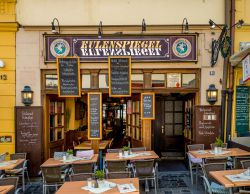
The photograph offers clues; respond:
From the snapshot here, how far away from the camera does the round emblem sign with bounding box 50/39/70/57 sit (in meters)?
8.23

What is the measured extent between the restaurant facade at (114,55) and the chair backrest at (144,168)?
7.52ft

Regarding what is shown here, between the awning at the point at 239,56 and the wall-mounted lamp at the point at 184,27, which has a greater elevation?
the wall-mounted lamp at the point at 184,27

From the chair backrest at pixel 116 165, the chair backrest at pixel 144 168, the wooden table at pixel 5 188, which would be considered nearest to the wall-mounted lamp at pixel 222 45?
the chair backrest at pixel 144 168

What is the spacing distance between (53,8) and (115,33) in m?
2.04

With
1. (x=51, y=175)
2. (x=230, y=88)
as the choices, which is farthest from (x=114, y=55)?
(x=51, y=175)

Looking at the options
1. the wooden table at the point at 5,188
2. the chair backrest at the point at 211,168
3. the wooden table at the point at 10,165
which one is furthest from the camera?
the wooden table at the point at 10,165

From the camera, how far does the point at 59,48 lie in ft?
27.1

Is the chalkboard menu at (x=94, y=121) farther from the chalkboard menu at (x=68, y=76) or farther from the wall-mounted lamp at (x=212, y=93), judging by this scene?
the wall-mounted lamp at (x=212, y=93)

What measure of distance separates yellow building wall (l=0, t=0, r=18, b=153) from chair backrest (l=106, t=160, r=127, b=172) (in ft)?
11.5

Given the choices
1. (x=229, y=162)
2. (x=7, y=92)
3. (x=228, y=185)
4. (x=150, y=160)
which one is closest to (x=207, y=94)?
(x=229, y=162)

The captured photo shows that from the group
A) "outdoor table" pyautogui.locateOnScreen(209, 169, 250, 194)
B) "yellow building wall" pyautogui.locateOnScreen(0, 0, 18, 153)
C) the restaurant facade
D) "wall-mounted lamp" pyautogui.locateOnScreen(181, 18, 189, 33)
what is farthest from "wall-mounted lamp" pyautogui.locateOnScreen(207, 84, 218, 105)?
"yellow building wall" pyautogui.locateOnScreen(0, 0, 18, 153)

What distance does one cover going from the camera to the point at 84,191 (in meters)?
4.55

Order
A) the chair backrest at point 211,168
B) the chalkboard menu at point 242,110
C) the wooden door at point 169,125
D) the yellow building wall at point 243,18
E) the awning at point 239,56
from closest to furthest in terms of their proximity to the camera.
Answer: the chair backrest at point 211,168, the awning at point 239,56, the yellow building wall at point 243,18, the chalkboard menu at point 242,110, the wooden door at point 169,125

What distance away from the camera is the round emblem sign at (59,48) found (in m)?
8.23
